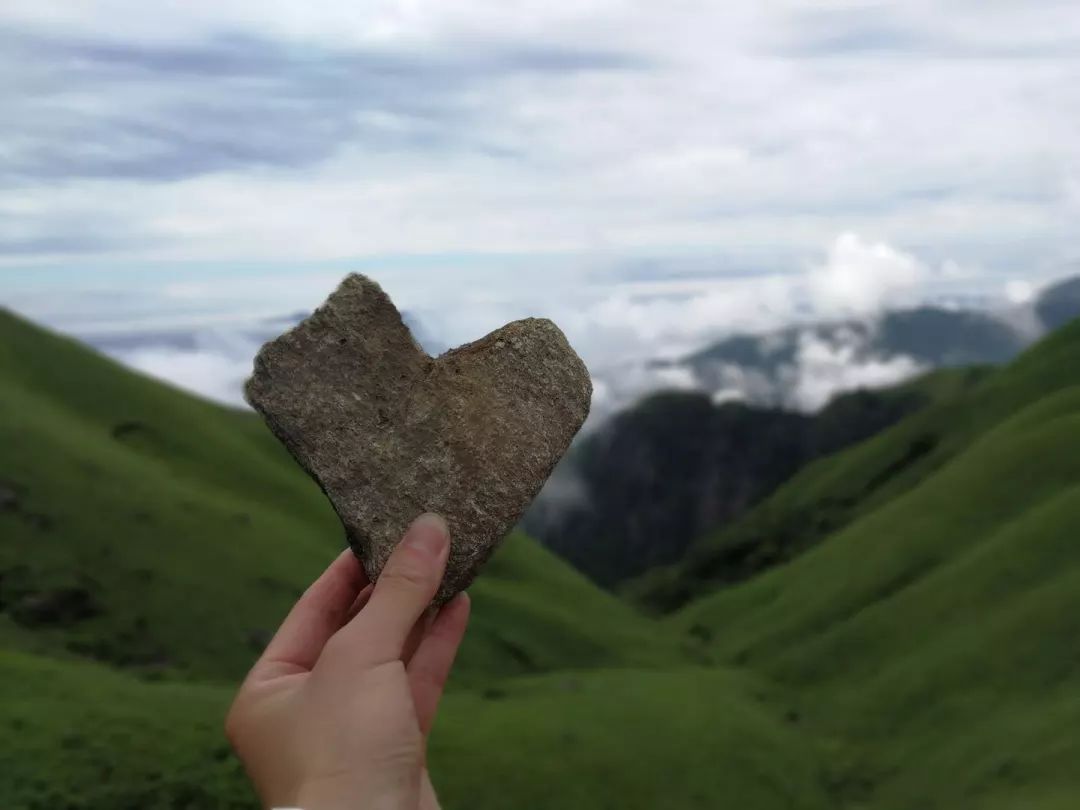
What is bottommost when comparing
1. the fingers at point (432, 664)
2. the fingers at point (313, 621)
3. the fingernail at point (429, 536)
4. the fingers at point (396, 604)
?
the fingers at point (432, 664)

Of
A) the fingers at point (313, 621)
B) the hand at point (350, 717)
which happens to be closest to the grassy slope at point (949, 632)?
the fingers at point (313, 621)

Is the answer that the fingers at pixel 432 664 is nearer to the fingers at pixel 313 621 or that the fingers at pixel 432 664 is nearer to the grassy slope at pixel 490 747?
the fingers at pixel 313 621

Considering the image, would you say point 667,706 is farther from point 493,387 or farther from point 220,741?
point 493,387

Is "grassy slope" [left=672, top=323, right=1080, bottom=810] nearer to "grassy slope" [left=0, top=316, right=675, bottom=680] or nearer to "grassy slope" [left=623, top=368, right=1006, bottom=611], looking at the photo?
"grassy slope" [left=0, top=316, right=675, bottom=680]

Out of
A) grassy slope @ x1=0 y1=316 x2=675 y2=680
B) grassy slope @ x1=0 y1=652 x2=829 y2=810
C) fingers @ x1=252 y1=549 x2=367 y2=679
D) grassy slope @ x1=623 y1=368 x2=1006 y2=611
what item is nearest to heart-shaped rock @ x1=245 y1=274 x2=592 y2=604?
fingers @ x1=252 y1=549 x2=367 y2=679

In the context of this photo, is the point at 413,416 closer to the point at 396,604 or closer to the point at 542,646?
the point at 396,604

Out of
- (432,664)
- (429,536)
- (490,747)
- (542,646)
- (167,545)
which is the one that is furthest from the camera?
(542,646)

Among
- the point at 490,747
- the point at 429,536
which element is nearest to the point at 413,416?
the point at 429,536
